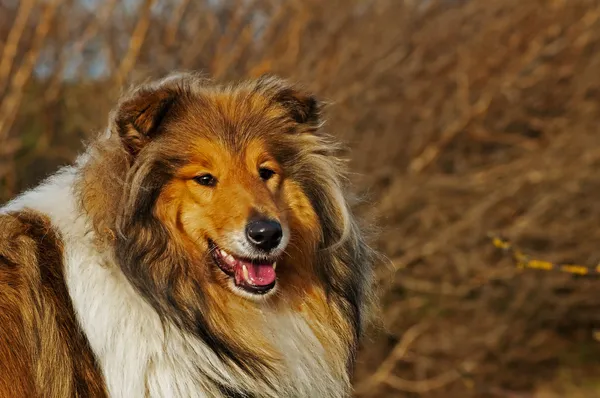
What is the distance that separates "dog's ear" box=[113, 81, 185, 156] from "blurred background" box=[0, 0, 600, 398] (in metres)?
5.50

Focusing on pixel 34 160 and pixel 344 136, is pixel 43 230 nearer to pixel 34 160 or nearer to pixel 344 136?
pixel 34 160

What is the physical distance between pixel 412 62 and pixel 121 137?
666 cm

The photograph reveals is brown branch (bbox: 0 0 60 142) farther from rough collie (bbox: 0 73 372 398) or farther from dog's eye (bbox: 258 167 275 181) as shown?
dog's eye (bbox: 258 167 275 181)

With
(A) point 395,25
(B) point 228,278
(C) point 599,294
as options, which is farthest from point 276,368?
(C) point 599,294

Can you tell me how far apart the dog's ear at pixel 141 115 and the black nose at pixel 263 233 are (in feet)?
2.00

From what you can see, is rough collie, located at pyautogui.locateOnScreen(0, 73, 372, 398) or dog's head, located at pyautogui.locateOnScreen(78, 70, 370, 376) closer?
rough collie, located at pyautogui.locateOnScreen(0, 73, 372, 398)

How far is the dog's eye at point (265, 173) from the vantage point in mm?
3818

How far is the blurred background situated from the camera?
9422 mm

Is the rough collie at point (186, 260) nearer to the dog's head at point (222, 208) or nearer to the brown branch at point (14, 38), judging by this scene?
the dog's head at point (222, 208)

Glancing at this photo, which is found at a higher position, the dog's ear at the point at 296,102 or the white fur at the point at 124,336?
the dog's ear at the point at 296,102

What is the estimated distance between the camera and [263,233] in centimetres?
356

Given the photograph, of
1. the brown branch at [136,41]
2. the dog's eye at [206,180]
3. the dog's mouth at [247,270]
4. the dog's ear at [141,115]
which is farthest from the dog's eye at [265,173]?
the brown branch at [136,41]

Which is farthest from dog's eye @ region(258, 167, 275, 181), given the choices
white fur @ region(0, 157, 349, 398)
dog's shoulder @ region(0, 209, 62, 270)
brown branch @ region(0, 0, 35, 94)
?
brown branch @ region(0, 0, 35, 94)

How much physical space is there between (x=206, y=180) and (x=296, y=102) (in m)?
0.67
